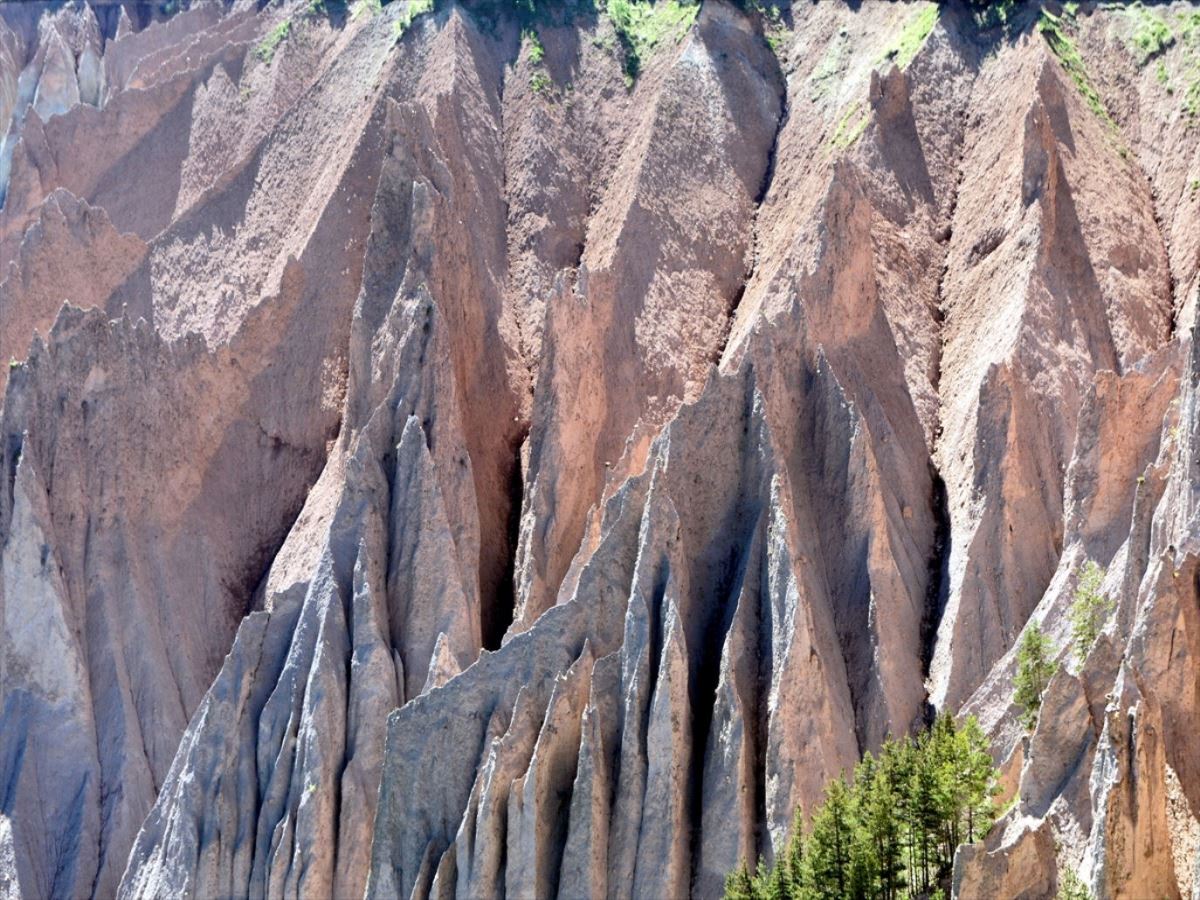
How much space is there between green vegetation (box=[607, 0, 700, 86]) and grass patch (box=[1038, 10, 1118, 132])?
30.5 feet

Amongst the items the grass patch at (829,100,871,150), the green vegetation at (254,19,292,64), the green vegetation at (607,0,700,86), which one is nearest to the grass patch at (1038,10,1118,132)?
the grass patch at (829,100,871,150)

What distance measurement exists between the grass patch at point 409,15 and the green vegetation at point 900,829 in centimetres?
3491

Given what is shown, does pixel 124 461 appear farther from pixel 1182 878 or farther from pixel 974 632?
pixel 1182 878

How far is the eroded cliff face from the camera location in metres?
54.7

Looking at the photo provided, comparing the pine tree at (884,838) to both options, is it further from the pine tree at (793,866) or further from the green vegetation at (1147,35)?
the green vegetation at (1147,35)

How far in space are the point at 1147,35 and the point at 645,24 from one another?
13.0 metres

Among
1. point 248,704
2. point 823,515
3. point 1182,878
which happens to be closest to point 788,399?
point 823,515

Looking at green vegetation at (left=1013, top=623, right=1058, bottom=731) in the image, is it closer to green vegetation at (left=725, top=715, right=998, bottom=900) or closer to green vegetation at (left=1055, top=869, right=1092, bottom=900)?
green vegetation at (left=725, top=715, right=998, bottom=900)

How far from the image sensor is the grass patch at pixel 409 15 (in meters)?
79.9

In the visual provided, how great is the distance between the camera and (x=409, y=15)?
8025 centimetres

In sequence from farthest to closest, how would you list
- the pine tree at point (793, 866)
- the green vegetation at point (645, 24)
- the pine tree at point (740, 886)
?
1. the green vegetation at point (645, 24)
2. the pine tree at point (740, 886)
3. the pine tree at point (793, 866)

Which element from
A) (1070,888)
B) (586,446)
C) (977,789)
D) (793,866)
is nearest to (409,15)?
(586,446)

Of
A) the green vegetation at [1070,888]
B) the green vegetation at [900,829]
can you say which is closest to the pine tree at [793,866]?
the green vegetation at [900,829]

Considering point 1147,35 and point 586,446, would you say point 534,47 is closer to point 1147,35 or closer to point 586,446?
point 1147,35
